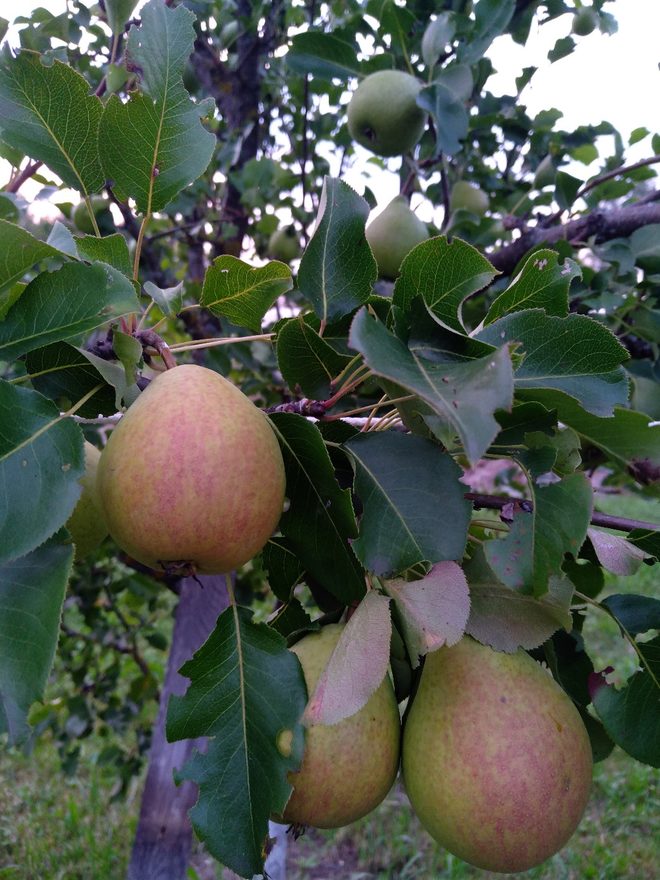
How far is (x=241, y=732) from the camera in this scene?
3.03 ft

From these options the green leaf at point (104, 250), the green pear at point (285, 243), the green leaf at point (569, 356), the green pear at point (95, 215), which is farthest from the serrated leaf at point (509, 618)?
the green pear at point (285, 243)

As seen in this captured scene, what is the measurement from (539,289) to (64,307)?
584 millimetres

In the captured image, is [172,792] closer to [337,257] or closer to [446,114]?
[337,257]

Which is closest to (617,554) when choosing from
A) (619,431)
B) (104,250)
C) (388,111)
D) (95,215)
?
(619,431)

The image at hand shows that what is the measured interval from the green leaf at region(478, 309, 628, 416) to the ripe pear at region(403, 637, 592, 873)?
15.1 inches

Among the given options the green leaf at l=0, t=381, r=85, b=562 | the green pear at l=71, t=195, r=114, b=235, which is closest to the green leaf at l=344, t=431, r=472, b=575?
the green leaf at l=0, t=381, r=85, b=562

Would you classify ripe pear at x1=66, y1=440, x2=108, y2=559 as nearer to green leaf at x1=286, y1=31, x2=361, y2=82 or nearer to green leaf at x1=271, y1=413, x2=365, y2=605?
green leaf at x1=271, y1=413, x2=365, y2=605

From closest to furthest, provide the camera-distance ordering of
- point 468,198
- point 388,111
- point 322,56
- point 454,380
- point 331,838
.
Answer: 1. point 454,380
2. point 388,111
3. point 322,56
4. point 468,198
5. point 331,838

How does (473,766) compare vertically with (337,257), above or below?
below

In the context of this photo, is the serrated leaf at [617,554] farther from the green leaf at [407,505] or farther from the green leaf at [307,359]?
the green leaf at [307,359]

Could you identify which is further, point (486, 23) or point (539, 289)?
point (486, 23)

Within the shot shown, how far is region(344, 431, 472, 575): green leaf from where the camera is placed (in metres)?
0.83

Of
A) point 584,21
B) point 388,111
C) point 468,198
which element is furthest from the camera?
point 468,198

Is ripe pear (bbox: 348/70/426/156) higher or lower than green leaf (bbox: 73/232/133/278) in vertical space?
lower
